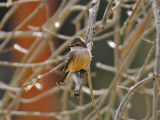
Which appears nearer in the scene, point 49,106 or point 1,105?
point 1,105

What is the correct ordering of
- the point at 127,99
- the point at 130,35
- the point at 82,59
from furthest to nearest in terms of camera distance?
1. the point at 130,35
2. the point at 82,59
3. the point at 127,99

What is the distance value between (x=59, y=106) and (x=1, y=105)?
370 cm

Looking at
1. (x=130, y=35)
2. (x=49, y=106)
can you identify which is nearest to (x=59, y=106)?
(x=49, y=106)

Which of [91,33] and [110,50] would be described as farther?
[110,50]

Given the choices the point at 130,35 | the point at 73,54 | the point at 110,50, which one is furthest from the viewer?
the point at 110,50

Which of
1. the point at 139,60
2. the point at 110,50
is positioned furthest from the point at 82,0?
the point at 139,60

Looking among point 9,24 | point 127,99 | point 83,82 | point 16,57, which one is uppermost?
A: point 9,24

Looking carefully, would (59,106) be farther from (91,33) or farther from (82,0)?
(91,33)

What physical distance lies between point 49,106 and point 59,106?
705 mm

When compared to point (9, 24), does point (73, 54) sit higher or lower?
lower

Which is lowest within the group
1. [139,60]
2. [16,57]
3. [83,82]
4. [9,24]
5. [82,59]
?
[83,82]

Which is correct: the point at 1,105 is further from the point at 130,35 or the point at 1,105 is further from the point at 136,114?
the point at 136,114

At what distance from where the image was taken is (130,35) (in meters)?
3.13

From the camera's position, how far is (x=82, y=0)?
21.7 ft
